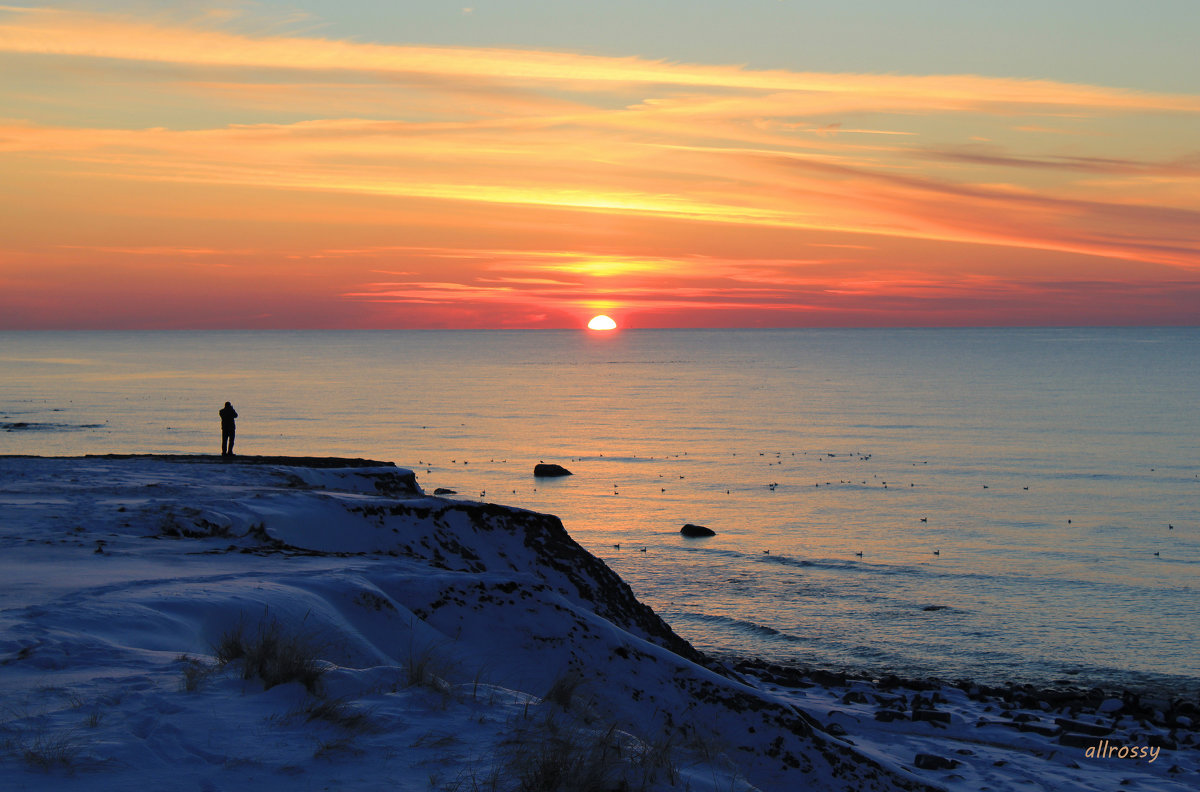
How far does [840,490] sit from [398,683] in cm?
3531

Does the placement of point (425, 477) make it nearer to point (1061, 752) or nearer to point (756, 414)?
point (1061, 752)

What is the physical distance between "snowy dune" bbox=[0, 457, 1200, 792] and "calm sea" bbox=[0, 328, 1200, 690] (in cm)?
470

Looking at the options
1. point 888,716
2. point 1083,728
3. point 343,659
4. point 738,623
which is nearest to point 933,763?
point 888,716

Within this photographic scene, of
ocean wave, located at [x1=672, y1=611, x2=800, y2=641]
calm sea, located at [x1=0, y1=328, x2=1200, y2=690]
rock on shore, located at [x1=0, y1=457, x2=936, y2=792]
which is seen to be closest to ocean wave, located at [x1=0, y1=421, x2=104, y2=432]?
calm sea, located at [x1=0, y1=328, x2=1200, y2=690]

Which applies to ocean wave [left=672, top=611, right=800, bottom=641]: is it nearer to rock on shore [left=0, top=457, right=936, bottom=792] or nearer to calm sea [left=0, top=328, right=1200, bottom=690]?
calm sea [left=0, top=328, right=1200, bottom=690]

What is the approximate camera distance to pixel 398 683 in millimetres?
7234

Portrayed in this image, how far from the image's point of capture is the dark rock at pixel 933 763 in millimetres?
12645

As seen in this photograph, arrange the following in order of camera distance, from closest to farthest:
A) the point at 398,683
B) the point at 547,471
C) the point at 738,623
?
1. the point at 398,683
2. the point at 738,623
3. the point at 547,471

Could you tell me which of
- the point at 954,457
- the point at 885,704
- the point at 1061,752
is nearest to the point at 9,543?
the point at 885,704

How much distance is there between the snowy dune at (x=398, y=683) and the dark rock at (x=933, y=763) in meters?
0.04

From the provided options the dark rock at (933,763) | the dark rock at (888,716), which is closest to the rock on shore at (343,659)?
the dark rock at (933,763)

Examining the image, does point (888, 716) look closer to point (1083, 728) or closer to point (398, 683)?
point (1083, 728)

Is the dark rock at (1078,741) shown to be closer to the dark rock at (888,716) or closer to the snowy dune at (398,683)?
the snowy dune at (398,683)

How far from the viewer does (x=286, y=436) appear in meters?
60.4
